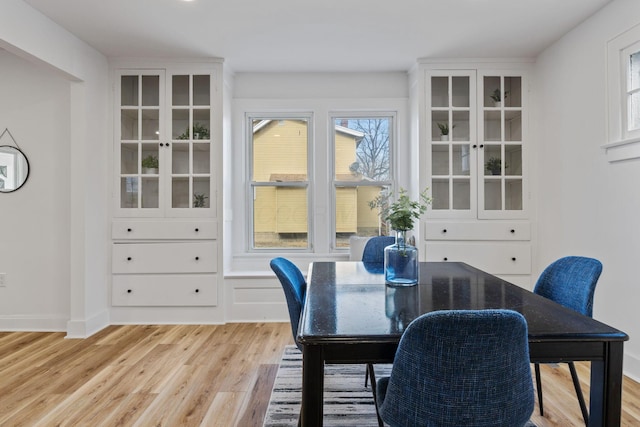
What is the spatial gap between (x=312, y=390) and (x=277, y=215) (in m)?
3.09

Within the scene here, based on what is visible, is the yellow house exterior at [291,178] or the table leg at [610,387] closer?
the table leg at [610,387]

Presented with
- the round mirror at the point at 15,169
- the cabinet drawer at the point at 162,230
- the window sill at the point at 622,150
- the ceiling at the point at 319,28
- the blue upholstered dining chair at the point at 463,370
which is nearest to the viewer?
the blue upholstered dining chair at the point at 463,370

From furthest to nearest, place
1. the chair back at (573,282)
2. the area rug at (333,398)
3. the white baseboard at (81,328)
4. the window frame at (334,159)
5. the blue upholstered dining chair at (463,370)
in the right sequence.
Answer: the window frame at (334,159)
the white baseboard at (81,328)
the area rug at (333,398)
the chair back at (573,282)
the blue upholstered dining chair at (463,370)

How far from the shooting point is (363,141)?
4.12 m

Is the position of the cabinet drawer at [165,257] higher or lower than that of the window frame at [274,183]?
lower

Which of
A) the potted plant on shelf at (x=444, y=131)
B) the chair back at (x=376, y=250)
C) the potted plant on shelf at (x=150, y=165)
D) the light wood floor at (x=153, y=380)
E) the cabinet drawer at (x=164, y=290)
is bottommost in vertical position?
the light wood floor at (x=153, y=380)

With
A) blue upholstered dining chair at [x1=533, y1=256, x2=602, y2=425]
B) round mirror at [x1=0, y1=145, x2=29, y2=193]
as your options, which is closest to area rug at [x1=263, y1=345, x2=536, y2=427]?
blue upholstered dining chair at [x1=533, y1=256, x2=602, y2=425]

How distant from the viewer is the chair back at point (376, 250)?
2.76 metres

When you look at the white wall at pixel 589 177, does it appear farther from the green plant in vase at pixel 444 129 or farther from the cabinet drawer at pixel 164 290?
the cabinet drawer at pixel 164 290

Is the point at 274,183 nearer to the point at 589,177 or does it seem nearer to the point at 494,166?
the point at 494,166

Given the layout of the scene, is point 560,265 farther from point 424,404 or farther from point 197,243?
point 197,243

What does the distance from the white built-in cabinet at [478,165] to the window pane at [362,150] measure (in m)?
0.61

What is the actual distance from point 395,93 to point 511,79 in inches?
43.3

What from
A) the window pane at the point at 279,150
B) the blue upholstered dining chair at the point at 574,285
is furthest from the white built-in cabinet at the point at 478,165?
the blue upholstered dining chair at the point at 574,285
